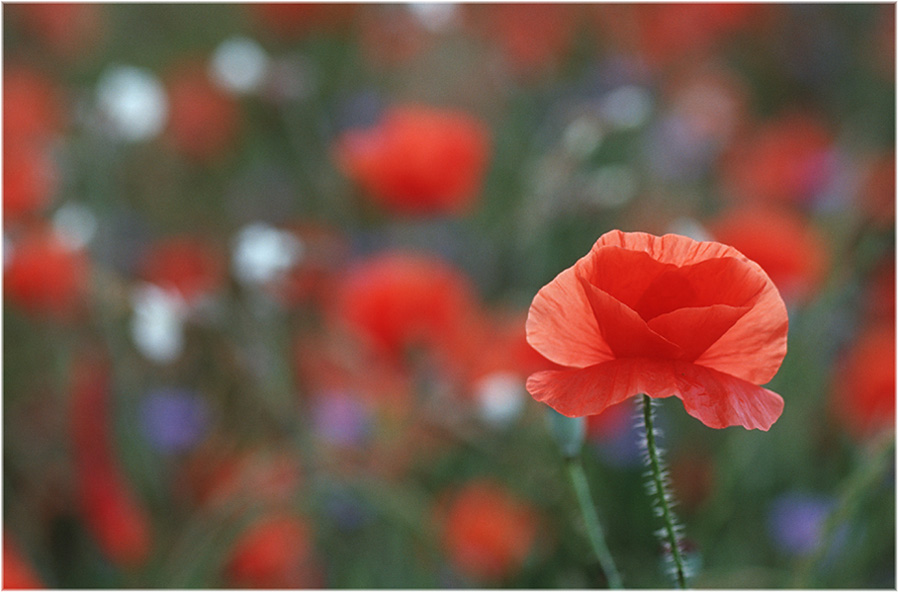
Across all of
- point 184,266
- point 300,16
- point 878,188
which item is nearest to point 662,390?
point 184,266

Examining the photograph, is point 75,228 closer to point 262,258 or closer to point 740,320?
point 262,258

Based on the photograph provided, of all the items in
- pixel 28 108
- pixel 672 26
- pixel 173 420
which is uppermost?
pixel 672 26

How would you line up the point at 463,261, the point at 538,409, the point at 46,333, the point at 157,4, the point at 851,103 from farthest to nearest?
the point at 157,4
the point at 851,103
the point at 463,261
the point at 46,333
the point at 538,409

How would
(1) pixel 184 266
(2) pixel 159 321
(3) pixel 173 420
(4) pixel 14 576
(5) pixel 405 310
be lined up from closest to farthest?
(4) pixel 14 576
(2) pixel 159 321
(5) pixel 405 310
(3) pixel 173 420
(1) pixel 184 266

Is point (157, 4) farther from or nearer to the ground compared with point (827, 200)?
farther from the ground

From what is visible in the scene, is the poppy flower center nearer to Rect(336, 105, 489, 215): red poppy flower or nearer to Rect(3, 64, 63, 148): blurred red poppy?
Rect(336, 105, 489, 215): red poppy flower

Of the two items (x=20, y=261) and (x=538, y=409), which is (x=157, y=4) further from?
(x=538, y=409)

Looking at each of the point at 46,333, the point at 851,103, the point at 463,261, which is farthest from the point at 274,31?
the point at 851,103
